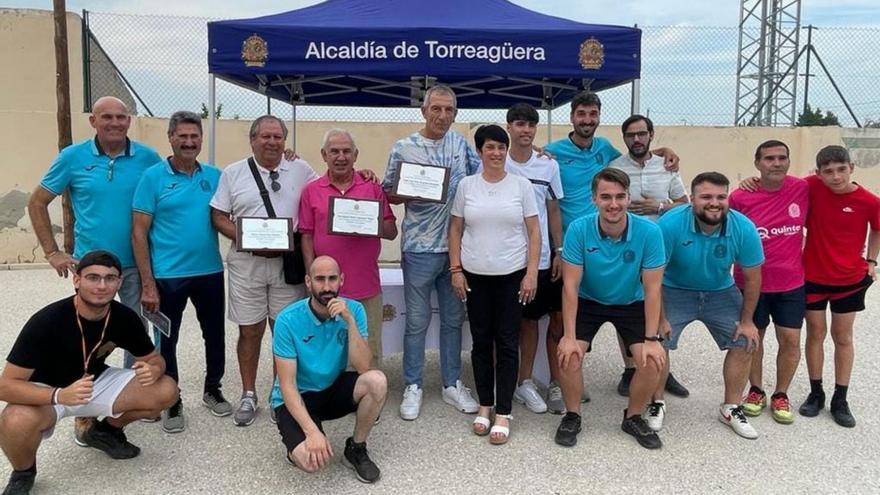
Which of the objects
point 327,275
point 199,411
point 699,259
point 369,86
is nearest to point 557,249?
point 699,259

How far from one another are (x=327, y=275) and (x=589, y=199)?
1.86m

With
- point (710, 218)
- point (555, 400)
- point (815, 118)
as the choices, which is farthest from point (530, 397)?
point (815, 118)

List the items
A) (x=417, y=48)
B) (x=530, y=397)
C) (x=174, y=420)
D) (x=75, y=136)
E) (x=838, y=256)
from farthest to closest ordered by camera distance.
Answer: (x=75, y=136), (x=417, y=48), (x=530, y=397), (x=838, y=256), (x=174, y=420)

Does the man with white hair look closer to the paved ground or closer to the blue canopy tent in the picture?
the paved ground

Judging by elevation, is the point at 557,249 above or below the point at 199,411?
above

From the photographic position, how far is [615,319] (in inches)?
135

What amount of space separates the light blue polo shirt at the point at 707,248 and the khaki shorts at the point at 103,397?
2947 mm

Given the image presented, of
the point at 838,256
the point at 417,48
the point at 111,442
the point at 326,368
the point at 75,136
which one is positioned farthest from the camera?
the point at 75,136

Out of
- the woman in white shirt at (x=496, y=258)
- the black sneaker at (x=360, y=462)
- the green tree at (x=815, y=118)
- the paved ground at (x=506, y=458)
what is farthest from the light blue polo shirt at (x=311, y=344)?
the green tree at (x=815, y=118)

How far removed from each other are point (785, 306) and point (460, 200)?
2011 mm

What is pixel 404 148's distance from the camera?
3.60 metres

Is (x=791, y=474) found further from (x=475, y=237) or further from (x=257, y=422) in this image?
(x=257, y=422)

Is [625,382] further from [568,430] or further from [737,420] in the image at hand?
[568,430]

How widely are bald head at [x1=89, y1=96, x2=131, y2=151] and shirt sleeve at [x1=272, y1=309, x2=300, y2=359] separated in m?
1.42
